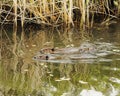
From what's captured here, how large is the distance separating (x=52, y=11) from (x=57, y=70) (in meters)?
2.69

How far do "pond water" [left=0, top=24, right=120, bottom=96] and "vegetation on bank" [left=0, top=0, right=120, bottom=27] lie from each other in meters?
0.65

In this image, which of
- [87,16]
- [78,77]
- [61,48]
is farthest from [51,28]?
[78,77]

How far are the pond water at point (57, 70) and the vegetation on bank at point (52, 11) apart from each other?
2.14 feet

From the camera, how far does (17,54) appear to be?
20.2 feet

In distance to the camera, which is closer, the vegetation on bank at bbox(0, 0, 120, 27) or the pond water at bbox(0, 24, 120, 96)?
the pond water at bbox(0, 24, 120, 96)

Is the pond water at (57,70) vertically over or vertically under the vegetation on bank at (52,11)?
under

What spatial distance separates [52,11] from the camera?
7.85 metres

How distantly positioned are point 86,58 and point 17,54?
3.70 ft

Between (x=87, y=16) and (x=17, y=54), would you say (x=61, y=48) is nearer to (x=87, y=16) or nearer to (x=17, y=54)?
(x=17, y=54)

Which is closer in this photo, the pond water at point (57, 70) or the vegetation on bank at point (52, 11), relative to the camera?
the pond water at point (57, 70)

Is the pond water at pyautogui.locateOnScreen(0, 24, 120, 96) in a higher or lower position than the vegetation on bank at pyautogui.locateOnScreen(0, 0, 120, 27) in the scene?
lower

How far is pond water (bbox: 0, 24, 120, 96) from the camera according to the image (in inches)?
185

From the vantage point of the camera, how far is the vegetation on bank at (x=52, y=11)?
758cm

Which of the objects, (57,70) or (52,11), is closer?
(57,70)
